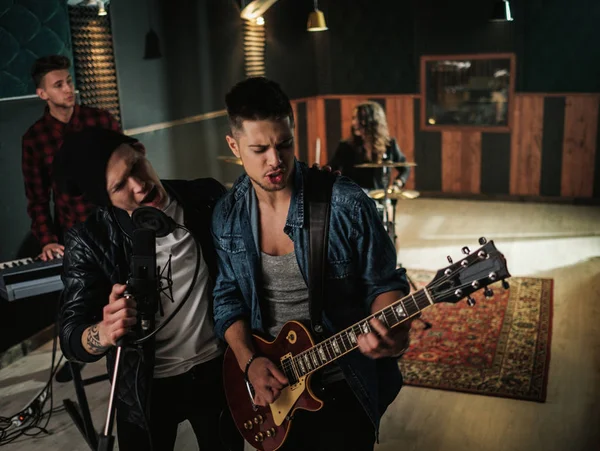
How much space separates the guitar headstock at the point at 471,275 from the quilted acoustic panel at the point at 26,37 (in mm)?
3662

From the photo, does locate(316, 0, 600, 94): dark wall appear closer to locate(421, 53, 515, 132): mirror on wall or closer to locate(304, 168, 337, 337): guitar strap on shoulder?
locate(421, 53, 515, 132): mirror on wall

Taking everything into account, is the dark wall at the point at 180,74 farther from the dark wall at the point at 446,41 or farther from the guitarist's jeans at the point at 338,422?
the guitarist's jeans at the point at 338,422

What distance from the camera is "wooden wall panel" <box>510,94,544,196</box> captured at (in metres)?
8.10

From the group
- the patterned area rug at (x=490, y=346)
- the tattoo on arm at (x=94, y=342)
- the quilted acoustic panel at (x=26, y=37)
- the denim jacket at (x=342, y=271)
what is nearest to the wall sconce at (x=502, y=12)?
the patterned area rug at (x=490, y=346)

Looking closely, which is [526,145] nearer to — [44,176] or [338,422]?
[44,176]

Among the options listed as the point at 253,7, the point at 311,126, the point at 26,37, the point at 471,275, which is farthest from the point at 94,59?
the point at 311,126

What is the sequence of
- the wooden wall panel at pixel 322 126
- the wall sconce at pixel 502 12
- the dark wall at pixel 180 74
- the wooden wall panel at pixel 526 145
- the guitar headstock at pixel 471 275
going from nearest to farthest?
the guitar headstock at pixel 471 275 < the dark wall at pixel 180 74 < the wall sconce at pixel 502 12 < the wooden wall panel at pixel 526 145 < the wooden wall panel at pixel 322 126

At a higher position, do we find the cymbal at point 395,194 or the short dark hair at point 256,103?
the short dark hair at point 256,103

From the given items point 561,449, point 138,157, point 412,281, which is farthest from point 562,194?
point 138,157

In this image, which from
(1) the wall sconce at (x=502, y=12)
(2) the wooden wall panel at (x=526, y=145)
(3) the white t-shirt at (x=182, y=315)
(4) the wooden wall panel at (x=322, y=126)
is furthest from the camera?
(4) the wooden wall panel at (x=322, y=126)

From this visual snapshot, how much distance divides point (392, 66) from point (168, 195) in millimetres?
7094

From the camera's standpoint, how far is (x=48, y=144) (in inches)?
160

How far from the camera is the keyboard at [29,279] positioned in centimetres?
349

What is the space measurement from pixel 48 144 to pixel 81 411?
1.67 metres
